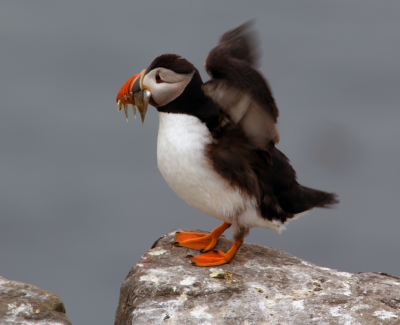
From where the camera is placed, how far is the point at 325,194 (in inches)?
217

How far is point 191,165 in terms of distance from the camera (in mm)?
4984

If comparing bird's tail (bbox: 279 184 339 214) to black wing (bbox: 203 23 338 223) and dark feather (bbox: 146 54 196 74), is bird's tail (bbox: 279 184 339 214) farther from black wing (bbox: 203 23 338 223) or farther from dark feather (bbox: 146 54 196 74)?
dark feather (bbox: 146 54 196 74)

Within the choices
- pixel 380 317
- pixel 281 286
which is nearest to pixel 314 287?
pixel 281 286

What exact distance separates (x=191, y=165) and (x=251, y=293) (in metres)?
0.85

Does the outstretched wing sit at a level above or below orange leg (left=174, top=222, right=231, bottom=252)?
above

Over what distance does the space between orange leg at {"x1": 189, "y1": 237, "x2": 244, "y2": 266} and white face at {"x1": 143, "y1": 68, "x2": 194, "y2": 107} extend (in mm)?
1044

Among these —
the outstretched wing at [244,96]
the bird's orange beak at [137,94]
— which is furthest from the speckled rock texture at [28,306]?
the outstretched wing at [244,96]

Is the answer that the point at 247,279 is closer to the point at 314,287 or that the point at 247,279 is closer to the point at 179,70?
the point at 314,287

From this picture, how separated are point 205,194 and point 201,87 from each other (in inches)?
27.6

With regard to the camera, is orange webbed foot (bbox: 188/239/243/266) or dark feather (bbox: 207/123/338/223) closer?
dark feather (bbox: 207/123/338/223)

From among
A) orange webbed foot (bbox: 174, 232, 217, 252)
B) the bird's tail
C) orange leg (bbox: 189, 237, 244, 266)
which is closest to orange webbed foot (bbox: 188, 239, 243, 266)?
orange leg (bbox: 189, 237, 244, 266)

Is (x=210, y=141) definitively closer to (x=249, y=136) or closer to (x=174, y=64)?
(x=249, y=136)

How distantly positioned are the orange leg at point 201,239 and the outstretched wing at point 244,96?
Answer: 0.80 meters

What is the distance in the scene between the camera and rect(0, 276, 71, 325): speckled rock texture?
15.5ft
